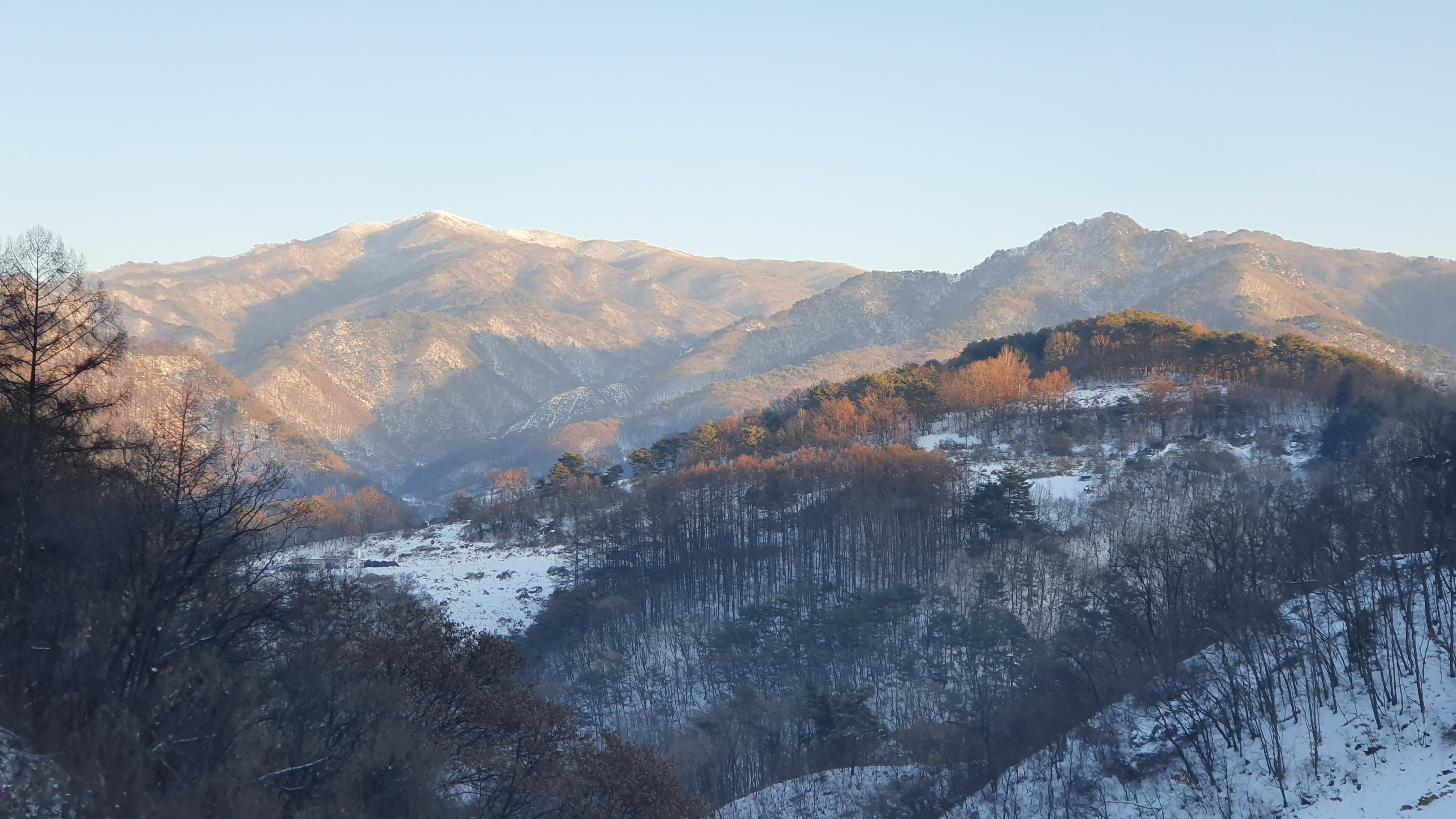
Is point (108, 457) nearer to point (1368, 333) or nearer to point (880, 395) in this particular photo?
point (880, 395)

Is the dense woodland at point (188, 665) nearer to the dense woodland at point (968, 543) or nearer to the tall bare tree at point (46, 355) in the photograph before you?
the tall bare tree at point (46, 355)

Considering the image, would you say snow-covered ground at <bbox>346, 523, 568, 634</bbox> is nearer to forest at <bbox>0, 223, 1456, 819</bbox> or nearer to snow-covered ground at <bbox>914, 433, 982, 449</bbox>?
forest at <bbox>0, 223, 1456, 819</bbox>

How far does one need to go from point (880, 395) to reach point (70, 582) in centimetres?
9787

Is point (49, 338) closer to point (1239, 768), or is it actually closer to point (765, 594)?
point (1239, 768)

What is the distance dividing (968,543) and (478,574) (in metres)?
39.6

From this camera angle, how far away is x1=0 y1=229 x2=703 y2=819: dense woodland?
65.5 ft

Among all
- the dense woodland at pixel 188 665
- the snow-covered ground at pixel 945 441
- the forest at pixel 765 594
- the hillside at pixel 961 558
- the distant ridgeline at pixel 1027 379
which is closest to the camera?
the dense woodland at pixel 188 665

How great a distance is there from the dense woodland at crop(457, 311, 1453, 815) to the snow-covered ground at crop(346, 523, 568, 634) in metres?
3.04

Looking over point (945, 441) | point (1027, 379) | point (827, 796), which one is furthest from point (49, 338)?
point (1027, 379)

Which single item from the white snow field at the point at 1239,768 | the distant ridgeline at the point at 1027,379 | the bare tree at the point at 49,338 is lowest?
the white snow field at the point at 1239,768

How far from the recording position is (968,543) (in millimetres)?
72750

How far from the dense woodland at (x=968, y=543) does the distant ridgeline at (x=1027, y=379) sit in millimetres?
417

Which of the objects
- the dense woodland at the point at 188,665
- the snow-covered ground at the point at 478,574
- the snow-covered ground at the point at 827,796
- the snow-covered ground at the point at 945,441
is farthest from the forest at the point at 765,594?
the snow-covered ground at the point at 478,574

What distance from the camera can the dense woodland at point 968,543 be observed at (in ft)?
160
